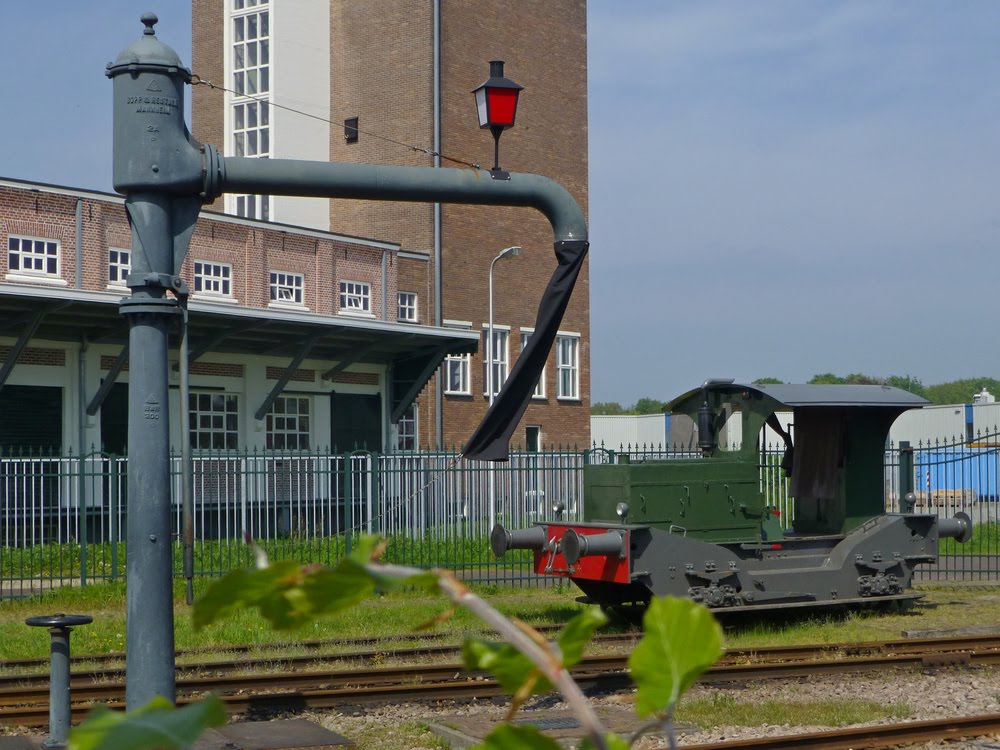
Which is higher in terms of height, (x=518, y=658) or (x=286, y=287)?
(x=286, y=287)

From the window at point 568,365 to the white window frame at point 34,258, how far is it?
19804 mm

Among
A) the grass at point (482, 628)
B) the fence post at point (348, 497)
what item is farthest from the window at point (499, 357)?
the grass at point (482, 628)

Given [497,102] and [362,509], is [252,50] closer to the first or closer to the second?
[362,509]

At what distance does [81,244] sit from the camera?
27.9m

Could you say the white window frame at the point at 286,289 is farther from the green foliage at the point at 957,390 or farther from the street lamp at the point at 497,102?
the green foliage at the point at 957,390

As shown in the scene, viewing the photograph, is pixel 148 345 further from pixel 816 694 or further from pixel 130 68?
pixel 816 694

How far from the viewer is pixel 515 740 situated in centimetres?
121

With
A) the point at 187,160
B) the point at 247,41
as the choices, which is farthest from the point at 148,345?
the point at 247,41

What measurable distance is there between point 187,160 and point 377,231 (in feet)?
110

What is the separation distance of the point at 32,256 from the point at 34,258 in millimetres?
88

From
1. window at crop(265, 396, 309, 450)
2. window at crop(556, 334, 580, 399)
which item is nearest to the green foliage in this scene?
window at crop(556, 334, 580, 399)

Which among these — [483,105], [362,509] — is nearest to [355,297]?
[362,509]

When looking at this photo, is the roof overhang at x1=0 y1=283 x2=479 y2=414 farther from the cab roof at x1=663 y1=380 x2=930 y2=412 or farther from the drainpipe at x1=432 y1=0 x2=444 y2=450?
the cab roof at x1=663 y1=380 x2=930 y2=412

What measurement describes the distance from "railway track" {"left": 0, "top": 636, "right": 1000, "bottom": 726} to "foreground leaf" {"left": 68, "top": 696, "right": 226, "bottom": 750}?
871 cm
